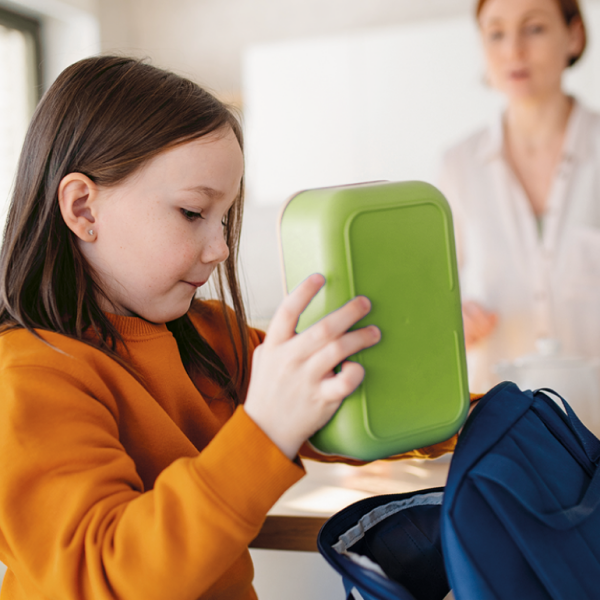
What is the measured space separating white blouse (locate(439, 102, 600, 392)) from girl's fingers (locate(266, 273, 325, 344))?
1.95m

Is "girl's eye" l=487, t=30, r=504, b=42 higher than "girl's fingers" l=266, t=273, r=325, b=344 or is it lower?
higher

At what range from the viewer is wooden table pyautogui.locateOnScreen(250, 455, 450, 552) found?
2.67ft

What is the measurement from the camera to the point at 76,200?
62 cm

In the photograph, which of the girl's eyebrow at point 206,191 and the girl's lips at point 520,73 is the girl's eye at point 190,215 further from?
the girl's lips at point 520,73

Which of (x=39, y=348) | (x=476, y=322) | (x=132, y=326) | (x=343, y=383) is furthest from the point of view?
(x=476, y=322)

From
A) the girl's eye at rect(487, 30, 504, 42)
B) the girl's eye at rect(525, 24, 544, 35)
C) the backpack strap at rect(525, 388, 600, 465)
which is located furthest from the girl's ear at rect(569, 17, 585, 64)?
the backpack strap at rect(525, 388, 600, 465)

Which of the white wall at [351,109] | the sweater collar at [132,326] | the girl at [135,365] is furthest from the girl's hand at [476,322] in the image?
the sweater collar at [132,326]

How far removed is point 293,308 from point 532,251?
204 centimetres

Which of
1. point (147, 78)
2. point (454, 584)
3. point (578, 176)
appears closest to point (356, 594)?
point (454, 584)

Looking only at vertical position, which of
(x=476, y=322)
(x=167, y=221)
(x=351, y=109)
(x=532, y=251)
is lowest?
(x=476, y=322)

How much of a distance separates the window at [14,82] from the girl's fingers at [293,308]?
2150mm

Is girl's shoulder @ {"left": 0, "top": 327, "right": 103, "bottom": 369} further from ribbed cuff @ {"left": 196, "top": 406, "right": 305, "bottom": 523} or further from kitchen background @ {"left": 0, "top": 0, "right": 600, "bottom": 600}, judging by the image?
kitchen background @ {"left": 0, "top": 0, "right": 600, "bottom": 600}

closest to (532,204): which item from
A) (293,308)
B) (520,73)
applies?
(520,73)

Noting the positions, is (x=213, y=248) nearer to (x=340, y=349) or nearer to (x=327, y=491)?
(x=340, y=349)
